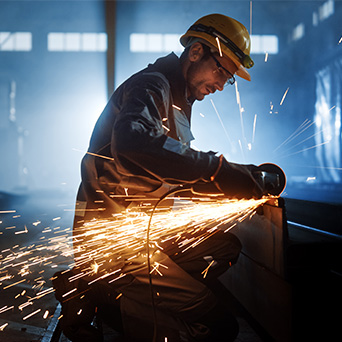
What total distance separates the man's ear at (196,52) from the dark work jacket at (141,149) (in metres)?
0.08

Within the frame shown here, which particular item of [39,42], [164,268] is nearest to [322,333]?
[164,268]

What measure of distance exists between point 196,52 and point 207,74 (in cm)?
14

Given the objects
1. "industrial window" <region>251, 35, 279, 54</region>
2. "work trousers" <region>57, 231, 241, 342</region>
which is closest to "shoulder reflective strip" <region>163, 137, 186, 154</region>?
"work trousers" <region>57, 231, 241, 342</region>

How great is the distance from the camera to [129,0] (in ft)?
27.3

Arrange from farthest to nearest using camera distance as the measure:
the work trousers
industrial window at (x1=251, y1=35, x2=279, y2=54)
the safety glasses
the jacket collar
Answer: industrial window at (x1=251, y1=35, x2=279, y2=54)
the safety glasses
the jacket collar
the work trousers

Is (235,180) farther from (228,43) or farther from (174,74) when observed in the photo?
(228,43)

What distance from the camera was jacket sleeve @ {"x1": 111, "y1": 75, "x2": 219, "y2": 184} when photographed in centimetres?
130

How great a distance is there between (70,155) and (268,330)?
15.3 meters

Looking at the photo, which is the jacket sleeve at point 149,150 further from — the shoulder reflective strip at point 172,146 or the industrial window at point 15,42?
the industrial window at point 15,42

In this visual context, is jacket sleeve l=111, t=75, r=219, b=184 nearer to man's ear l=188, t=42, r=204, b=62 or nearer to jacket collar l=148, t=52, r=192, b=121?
jacket collar l=148, t=52, r=192, b=121

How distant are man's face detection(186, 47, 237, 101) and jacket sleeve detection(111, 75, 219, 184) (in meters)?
0.57

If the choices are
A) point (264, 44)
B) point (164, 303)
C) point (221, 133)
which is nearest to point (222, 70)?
point (164, 303)

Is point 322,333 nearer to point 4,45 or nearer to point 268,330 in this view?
point 268,330

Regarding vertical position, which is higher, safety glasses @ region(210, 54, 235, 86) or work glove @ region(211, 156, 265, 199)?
safety glasses @ region(210, 54, 235, 86)
